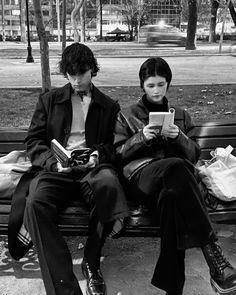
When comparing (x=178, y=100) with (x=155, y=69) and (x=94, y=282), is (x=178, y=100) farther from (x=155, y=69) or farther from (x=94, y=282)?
(x=94, y=282)

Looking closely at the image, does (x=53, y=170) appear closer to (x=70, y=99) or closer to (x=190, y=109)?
(x=70, y=99)

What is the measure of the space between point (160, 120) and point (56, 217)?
0.87m

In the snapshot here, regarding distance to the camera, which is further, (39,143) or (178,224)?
(39,143)

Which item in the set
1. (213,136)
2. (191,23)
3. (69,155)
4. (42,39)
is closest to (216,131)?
(213,136)

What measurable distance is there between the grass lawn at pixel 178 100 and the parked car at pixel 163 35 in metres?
31.1

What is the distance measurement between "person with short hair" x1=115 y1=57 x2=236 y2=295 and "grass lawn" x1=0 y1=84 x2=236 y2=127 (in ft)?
8.81

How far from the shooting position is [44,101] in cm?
317

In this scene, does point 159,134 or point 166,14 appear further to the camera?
point 166,14

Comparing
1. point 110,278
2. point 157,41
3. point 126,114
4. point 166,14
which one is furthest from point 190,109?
point 166,14

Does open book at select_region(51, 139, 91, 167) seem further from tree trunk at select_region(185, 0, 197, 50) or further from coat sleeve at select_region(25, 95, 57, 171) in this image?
tree trunk at select_region(185, 0, 197, 50)

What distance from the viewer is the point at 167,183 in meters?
2.61

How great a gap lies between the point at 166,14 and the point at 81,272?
2693 inches

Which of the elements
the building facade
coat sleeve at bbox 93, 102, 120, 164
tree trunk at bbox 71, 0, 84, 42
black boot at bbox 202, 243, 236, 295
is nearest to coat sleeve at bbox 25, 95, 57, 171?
coat sleeve at bbox 93, 102, 120, 164

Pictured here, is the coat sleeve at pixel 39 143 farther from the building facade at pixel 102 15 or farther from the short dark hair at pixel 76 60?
the building facade at pixel 102 15
